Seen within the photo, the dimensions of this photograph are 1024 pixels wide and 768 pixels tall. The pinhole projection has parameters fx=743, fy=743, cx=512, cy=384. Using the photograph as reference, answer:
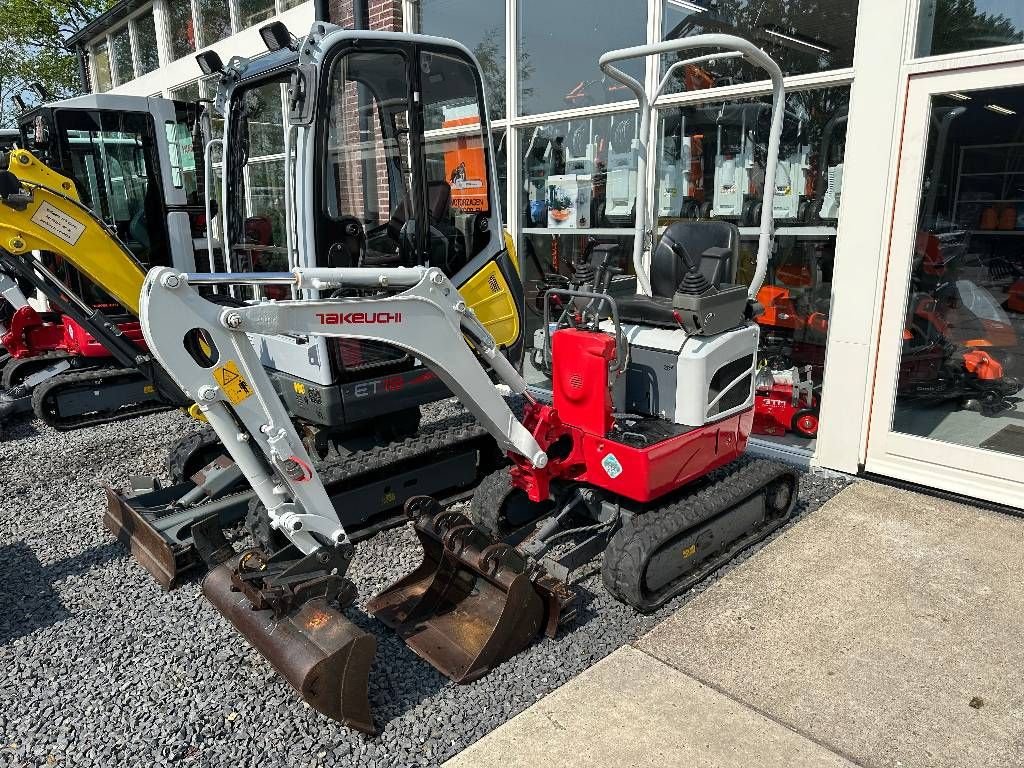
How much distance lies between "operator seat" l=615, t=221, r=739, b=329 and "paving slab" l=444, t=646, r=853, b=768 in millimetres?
1747

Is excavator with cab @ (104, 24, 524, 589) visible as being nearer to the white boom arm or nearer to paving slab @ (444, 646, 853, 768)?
the white boom arm

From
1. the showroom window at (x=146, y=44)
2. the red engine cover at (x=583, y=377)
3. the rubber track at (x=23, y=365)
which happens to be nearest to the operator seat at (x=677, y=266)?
the red engine cover at (x=583, y=377)

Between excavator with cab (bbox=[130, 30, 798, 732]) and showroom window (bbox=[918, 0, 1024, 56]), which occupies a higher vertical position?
showroom window (bbox=[918, 0, 1024, 56])

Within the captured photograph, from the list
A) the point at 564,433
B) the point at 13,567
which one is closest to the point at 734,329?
the point at 564,433

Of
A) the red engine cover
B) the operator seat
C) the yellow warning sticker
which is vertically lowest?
the red engine cover

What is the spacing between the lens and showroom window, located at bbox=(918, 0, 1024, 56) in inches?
155

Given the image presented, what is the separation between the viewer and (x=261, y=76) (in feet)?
14.0

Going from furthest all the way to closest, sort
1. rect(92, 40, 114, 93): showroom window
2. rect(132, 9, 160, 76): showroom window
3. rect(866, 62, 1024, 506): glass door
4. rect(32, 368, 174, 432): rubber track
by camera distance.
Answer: rect(92, 40, 114, 93): showroom window
rect(132, 9, 160, 76): showroom window
rect(32, 368, 174, 432): rubber track
rect(866, 62, 1024, 506): glass door

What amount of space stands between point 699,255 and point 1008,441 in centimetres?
216

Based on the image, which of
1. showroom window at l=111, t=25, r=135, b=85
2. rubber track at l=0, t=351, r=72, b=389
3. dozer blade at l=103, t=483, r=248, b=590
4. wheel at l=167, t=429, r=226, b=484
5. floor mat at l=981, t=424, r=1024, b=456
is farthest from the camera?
showroom window at l=111, t=25, r=135, b=85

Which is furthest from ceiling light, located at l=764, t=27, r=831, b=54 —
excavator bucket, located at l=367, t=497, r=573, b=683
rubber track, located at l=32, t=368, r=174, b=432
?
rubber track, located at l=32, t=368, r=174, b=432

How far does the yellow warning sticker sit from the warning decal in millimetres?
3211

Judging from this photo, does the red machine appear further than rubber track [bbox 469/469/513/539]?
Yes

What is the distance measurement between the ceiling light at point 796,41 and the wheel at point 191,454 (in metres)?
4.62
